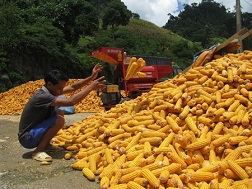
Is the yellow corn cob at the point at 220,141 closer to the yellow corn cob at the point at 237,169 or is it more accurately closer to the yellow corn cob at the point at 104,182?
the yellow corn cob at the point at 237,169

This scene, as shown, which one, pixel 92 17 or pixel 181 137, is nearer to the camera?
pixel 181 137

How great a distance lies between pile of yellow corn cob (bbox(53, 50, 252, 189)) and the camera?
3344mm

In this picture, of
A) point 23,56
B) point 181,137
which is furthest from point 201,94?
point 23,56

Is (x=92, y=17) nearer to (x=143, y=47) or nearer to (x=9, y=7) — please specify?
(x=9, y=7)

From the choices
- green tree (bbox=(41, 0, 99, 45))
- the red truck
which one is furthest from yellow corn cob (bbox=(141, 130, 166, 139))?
green tree (bbox=(41, 0, 99, 45))

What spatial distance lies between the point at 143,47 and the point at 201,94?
3311 cm

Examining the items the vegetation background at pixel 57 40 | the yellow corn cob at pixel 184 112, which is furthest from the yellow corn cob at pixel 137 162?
the vegetation background at pixel 57 40

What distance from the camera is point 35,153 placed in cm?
488

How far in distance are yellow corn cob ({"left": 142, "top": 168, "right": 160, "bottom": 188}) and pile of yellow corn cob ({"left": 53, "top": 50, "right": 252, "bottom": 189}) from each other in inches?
0.5

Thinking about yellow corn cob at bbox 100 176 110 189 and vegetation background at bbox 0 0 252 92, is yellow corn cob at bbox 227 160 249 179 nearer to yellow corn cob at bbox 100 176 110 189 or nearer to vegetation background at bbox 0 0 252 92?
yellow corn cob at bbox 100 176 110 189

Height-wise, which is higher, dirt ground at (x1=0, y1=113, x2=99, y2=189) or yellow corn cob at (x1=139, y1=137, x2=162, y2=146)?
yellow corn cob at (x1=139, y1=137, x2=162, y2=146)

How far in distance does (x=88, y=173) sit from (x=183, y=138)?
4.47 ft

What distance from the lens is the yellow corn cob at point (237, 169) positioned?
3208mm

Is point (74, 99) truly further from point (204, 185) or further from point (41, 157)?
point (204, 185)
